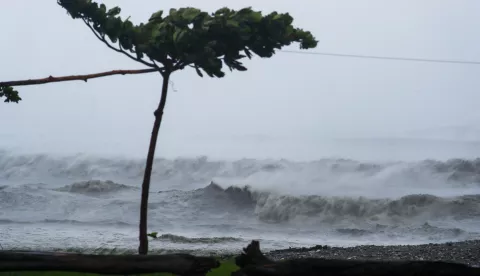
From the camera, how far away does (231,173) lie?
23234 mm

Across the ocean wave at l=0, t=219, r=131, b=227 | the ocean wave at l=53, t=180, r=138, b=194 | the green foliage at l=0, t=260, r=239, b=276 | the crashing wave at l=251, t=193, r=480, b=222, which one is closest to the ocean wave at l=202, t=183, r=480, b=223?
the crashing wave at l=251, t=193, r=480, b=222

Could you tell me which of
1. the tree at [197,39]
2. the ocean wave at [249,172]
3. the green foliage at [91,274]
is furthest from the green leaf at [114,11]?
the ocean wave at [249,172]

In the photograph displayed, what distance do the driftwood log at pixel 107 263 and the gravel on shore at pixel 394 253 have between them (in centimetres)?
566

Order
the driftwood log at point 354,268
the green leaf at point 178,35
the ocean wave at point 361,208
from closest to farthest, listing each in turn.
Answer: the driftwood log at point 354,268 < the green leaf at point 178,35 < the ocean wave at point 361,208

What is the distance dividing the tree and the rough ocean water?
619 cm

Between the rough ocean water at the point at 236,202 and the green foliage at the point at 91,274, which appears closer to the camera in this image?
the green foliage at the point at 91,274

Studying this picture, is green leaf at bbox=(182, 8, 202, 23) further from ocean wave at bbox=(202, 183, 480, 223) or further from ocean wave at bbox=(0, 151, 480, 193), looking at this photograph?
ocean wave at bbox=(0, 151, 480, 193)

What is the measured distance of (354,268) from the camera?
451cm

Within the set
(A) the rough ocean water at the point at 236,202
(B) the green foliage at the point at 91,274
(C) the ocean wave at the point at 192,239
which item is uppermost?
(A) the rough ocean water at the point at 236,202

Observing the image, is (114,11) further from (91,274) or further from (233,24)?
(91,274)

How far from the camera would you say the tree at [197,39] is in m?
6.66

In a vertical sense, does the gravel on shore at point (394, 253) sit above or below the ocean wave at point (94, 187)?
below

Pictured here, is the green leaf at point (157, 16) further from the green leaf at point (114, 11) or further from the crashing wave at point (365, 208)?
the crashing wave at point (365, 208)

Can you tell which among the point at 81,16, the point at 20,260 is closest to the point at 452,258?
the point at 81,16
